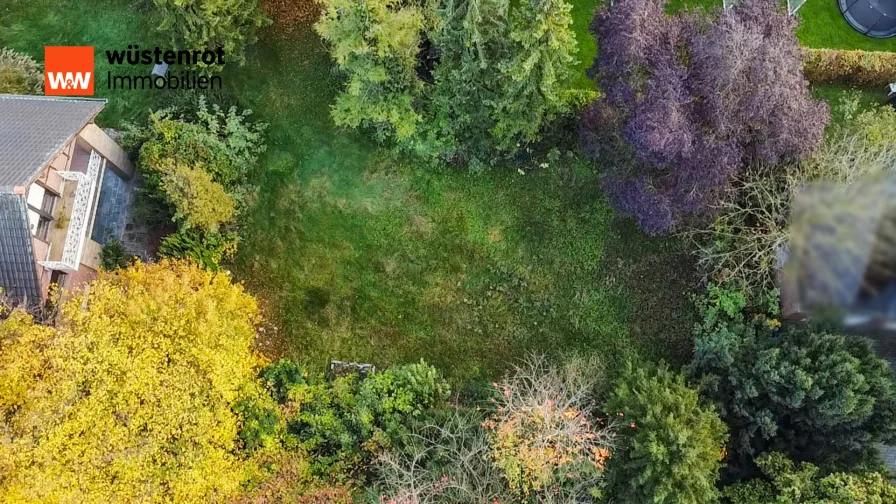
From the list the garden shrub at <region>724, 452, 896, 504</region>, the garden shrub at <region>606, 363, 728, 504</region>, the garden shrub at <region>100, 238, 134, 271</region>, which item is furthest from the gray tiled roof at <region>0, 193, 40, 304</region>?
the garden shrub at <region>724, 452, 896, 504</region>

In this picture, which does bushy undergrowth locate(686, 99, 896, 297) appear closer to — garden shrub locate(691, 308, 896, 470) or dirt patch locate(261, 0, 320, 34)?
garden shrub locate(691, 308, 896, 470)

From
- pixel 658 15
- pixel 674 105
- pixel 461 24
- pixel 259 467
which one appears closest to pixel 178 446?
pixel 259 467

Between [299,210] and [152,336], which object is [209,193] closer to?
[299,210]

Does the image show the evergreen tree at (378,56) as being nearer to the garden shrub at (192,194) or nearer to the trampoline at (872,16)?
the garden shrub at (192,194)

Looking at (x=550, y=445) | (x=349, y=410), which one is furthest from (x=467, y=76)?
(x=550, y=445)

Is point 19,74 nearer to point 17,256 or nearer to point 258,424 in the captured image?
point 17,256

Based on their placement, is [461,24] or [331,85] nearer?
[461,24]

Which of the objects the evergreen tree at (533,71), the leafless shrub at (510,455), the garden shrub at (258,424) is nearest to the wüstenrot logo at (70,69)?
the garden shrub at (258,424)
